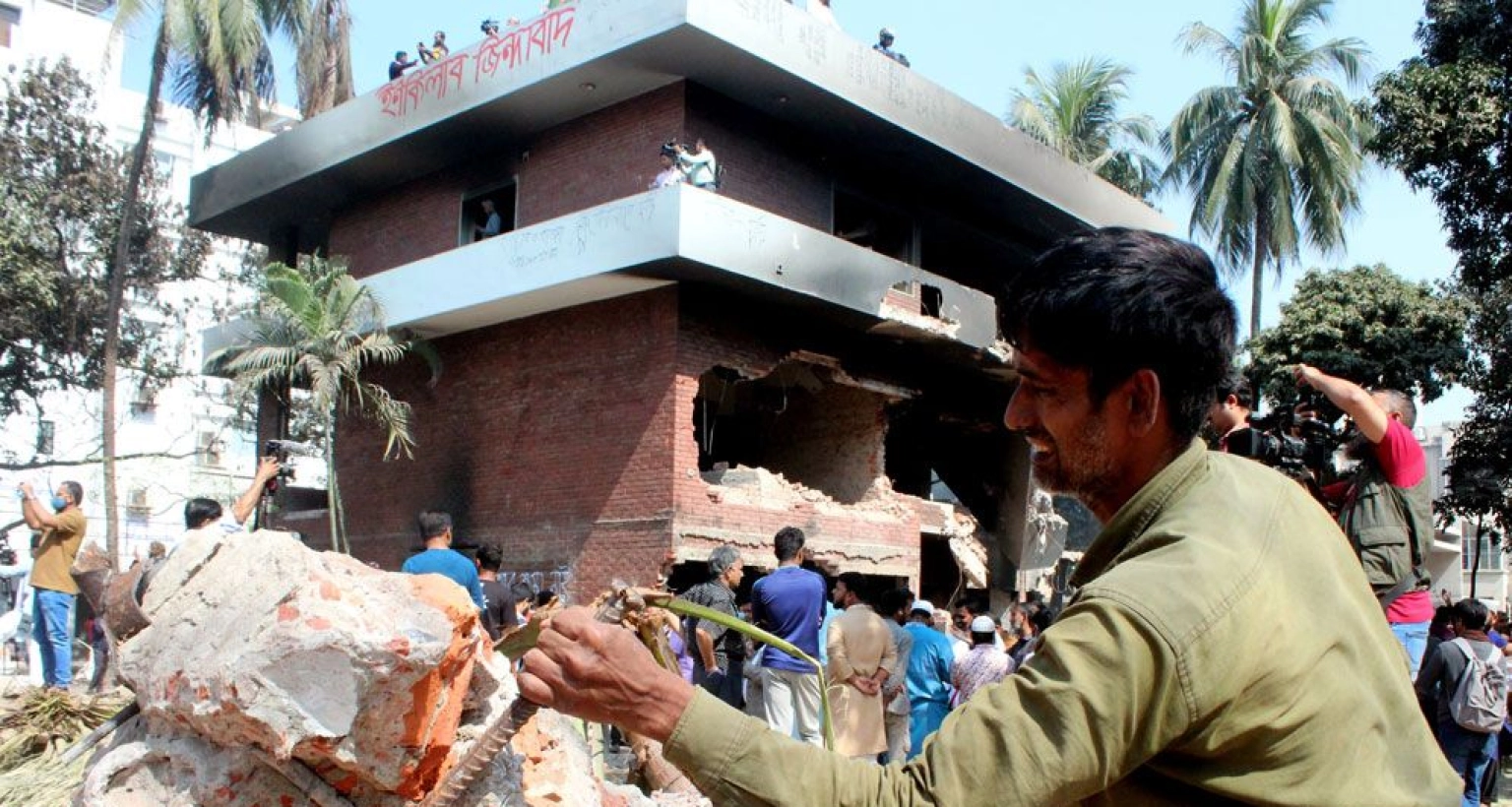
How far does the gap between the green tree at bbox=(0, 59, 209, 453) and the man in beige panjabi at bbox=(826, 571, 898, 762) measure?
1582cm

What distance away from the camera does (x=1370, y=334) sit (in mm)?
19750

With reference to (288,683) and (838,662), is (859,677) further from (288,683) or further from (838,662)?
(288,683)

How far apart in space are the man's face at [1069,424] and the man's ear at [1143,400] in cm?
2

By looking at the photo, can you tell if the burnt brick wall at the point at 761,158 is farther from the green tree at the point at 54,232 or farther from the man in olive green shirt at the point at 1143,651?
the man in olive green shirt at the point at 1143,651

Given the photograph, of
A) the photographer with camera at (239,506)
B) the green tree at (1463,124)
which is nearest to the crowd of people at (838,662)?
the photographer with camera at (239,506)

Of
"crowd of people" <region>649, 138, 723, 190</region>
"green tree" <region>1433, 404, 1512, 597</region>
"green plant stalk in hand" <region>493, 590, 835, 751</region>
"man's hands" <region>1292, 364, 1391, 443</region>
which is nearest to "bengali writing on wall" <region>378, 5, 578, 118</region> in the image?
"crowd of people" <region>649, 138, 723, 190</region>

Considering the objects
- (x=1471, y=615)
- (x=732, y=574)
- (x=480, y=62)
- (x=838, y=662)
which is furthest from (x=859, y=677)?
(x=480, y=62)

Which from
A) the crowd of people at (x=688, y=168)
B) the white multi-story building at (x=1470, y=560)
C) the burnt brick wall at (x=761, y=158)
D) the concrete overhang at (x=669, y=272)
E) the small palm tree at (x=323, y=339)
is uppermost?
the burnt brick wall at (x=761, y=158)

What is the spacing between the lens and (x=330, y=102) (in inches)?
938

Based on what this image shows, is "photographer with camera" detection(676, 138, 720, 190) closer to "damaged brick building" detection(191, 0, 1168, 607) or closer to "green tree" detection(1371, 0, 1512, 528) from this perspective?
"damaged brick building" detection(191, 0, 1168, 607)

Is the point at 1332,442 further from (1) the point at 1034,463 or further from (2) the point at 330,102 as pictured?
(2) the point at 330,102

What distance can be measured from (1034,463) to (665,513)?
12861 mm

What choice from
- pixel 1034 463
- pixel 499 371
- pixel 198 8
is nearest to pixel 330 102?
pixel 198 8

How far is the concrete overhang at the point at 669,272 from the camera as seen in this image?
13852 millimetres
